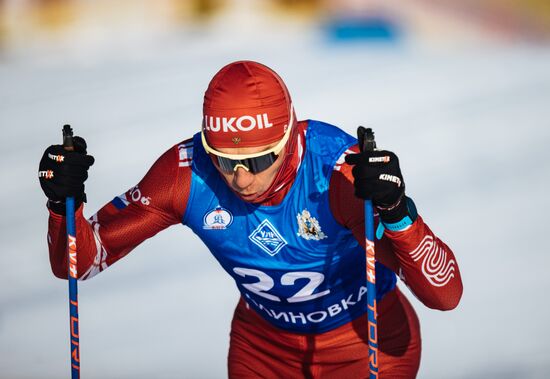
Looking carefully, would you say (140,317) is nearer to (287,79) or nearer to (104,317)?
(104,317)

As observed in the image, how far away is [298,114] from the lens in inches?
398

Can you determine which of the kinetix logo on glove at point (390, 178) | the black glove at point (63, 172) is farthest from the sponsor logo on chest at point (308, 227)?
the black glove at point (63, 172)

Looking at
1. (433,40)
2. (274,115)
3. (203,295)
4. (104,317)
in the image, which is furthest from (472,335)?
(433,40)

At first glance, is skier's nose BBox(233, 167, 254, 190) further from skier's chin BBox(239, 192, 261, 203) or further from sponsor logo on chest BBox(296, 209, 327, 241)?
sponsor logo on chest BBox(296, 209, 327, 241)

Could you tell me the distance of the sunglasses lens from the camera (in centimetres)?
368

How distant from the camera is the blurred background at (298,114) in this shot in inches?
244

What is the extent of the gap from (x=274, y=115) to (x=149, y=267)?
361cm

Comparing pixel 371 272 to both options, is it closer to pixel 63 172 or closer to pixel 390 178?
pixel 390 178

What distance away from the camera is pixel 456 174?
28.2 feet

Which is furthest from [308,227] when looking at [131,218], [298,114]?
[298,114]

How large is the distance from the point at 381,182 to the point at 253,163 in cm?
47

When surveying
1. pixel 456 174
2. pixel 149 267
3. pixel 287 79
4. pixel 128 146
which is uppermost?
pixel 287 79

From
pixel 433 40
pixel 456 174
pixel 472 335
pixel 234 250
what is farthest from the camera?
pixel 433 40

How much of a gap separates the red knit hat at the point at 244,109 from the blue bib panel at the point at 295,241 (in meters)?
0.28
